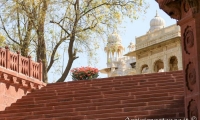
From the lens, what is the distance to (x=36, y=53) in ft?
95.1

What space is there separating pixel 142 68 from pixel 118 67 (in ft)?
39.5

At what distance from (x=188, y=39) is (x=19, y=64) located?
475 inches

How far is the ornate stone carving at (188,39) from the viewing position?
381 inches

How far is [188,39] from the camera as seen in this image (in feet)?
32.3

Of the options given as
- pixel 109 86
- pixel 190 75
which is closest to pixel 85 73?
pixel 109 86

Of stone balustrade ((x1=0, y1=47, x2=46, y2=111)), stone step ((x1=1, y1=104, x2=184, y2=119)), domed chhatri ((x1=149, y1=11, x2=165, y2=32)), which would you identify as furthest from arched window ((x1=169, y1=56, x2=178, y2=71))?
stone step ((x1=1, y1=104, x2=184, y2=119))

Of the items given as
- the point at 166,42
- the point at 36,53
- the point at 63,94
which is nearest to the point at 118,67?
the point at 166,42

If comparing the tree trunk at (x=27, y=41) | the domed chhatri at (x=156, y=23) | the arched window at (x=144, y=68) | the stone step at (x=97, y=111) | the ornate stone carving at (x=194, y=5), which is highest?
the domed chhatri at (x=156, y=23)

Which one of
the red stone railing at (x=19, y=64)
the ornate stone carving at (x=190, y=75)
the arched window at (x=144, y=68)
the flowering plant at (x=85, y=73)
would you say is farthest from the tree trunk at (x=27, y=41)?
the arched window at (x=144, y=68)

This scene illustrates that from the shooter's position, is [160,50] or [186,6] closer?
[186,6]

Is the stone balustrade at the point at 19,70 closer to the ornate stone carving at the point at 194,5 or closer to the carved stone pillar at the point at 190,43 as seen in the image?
the carved stone pillar at the point at 190,43

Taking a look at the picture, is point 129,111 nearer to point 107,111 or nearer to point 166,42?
point 107,111

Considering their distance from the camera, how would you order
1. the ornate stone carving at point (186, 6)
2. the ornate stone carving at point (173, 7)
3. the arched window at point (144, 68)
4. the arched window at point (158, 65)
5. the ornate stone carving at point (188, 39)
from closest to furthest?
the ornate stone carving at point (188, 39) → the ornate stone carving at point (186, 6) → the ornate stone carving at point (173, 7) → the arched window at point (158, 65) → the arched window at point (144, 68)

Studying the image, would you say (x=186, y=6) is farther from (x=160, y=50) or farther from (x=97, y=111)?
(x=160, y=50)
